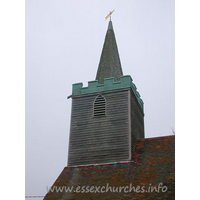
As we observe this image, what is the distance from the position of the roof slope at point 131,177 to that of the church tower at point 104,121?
63cm

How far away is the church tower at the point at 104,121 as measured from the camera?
15.5m

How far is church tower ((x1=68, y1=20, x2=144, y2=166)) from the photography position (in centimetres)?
1553

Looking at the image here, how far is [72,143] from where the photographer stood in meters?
16.7

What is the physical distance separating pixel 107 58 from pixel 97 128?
5787 mm

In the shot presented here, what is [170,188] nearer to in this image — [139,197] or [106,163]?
[139,197]

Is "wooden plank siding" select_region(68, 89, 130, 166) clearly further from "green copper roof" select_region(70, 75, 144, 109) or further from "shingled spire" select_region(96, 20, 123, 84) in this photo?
"shingled spire" select_region(96, 20, 123, 84)

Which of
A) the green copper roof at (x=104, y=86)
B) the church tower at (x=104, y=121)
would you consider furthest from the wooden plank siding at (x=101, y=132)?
the green copper roof at (x=104, y=86)

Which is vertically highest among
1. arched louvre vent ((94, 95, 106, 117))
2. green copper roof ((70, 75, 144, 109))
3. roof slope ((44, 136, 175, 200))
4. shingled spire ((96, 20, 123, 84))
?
shingled spire ((96, 20, 123, 84))

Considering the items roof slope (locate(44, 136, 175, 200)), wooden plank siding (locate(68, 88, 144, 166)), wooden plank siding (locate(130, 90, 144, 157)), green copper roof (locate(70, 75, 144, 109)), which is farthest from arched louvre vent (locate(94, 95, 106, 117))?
roof slope (locate(44, 136, 175, 200))

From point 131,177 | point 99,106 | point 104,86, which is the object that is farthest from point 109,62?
point 131,177

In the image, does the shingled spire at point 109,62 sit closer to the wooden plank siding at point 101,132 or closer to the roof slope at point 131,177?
the wooden plank siding at point 101,132

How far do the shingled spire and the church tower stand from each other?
170 mm

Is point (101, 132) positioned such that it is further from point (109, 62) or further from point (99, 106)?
point (109, 62)

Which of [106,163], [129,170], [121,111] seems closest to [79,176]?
[106,163]
